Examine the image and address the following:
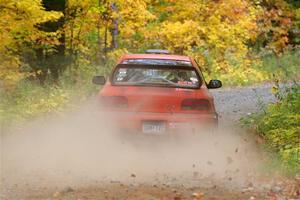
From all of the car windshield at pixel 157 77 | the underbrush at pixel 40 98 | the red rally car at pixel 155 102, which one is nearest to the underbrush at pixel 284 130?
the red rally car at pixel 155 102

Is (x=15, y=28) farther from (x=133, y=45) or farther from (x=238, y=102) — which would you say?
(x=133, y=45)

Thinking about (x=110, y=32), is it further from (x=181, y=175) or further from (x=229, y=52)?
(x=181, y=175)

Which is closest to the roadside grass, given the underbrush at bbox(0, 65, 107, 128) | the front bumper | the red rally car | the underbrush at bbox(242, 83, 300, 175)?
the underbrush at bbox(0, 65, 107, 128)

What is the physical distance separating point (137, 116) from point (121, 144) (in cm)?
51

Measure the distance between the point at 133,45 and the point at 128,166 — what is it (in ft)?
→ 51.9

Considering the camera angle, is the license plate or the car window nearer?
the license plate

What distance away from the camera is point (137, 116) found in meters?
8.68

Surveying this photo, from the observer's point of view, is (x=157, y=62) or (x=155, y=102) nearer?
(x=155, y=102)

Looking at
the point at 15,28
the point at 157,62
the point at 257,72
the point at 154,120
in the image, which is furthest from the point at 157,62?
the point at 257,72

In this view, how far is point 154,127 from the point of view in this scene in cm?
867

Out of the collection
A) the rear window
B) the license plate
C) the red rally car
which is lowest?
the license plate

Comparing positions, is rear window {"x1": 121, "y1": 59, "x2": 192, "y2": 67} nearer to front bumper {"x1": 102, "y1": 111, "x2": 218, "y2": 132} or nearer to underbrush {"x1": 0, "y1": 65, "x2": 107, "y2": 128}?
front bumper {"x1": 102, "y1": 111, "x2": 218, "y2": 132}

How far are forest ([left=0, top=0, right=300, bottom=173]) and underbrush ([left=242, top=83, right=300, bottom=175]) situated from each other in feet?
0.06

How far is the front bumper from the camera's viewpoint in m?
8.67
